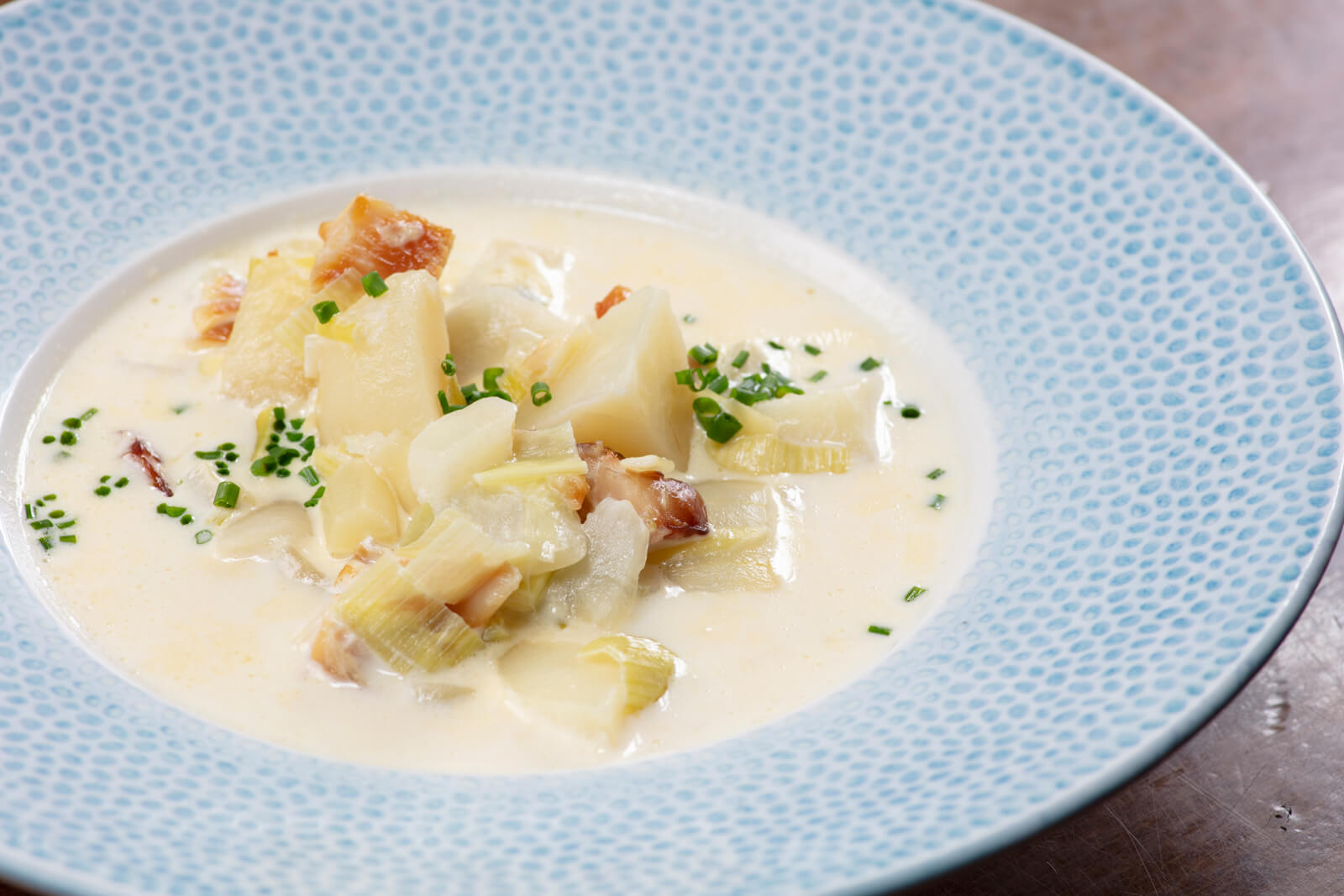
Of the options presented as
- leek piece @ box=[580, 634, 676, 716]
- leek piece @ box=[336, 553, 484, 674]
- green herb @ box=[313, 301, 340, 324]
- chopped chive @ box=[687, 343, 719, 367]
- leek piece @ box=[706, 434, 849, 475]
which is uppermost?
chopped chive @ box=[687, 343, 719, 367]

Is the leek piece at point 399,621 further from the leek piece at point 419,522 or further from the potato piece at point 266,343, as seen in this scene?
the potato piece at point 266,343

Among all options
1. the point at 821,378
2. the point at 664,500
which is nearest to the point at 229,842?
the point at 664,500

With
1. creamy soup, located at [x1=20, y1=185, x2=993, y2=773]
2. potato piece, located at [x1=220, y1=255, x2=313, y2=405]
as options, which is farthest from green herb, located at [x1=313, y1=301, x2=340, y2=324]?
potato piece, located at [x1=220, y1=255, x2=313, y2=405]

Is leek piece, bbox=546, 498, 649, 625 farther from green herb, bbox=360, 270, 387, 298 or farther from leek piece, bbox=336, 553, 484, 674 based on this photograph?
green herb, bbox=360, 270, 387, 298

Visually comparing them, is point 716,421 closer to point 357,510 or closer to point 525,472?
Answer: point 525,472

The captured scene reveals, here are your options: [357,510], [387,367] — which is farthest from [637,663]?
[387,367]

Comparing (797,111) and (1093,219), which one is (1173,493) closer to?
(1093,219)
